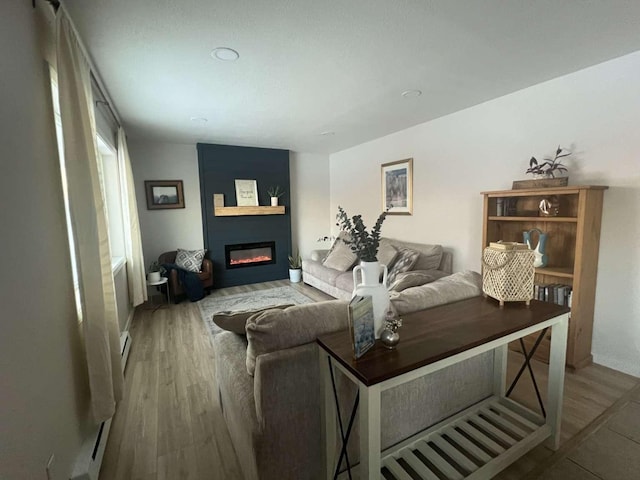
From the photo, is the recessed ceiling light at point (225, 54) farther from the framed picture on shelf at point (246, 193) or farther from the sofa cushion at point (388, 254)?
the framed picture on shelf at point (246, 193)

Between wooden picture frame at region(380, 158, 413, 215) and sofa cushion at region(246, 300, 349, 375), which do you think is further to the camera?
wooden picture frame at region(380, 158, 413, 215)

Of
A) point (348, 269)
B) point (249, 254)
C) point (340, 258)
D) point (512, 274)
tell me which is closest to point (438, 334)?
point (512, 274)

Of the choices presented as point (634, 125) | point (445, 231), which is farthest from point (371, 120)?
point (634, 125)

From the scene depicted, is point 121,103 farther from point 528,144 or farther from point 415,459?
point 528,144

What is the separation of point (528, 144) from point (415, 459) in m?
2.86

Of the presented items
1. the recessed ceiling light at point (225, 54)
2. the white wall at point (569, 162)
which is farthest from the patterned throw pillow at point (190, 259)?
the white wall at point (569, 162)

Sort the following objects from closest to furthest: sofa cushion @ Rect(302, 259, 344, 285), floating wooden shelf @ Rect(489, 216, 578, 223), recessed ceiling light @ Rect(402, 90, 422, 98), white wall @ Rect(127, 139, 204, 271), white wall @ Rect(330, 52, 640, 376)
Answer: white wall @ Rect(330, 52, 640, 376) → floating wooden shelf @ Rect(489, 216, 578, 223) → recessed ceiling light @ Rect(402, 90, 422, 98) → sofa cushion @ Rect(302, 259, 344, 285) → white wall @ Rect(127, 139, 204, 271)

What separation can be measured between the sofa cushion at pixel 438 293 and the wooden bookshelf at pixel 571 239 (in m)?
1.10

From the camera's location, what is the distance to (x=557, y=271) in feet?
8.14

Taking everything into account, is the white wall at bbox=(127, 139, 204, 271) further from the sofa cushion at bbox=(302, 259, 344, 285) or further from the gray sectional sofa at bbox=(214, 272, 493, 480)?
the gray sectional sofa at bbox=(214, 272, 493, 480)

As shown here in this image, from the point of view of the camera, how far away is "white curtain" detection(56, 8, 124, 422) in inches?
59.1

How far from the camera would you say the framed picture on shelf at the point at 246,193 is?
5.10 meters

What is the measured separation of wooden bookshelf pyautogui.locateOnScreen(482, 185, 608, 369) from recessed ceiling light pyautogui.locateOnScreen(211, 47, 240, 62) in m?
2.52

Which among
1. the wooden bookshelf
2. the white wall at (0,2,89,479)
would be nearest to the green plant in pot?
the white wall at (0,2,89,479)
